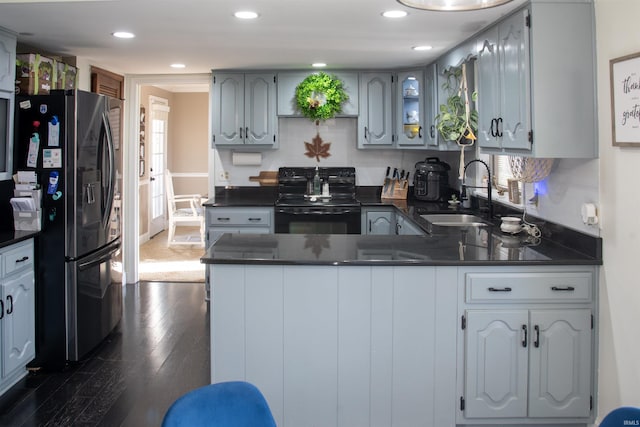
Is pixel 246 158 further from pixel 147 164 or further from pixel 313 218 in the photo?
pixel 147 164

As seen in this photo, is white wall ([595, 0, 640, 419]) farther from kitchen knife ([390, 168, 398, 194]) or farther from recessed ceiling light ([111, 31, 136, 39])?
kitchen knife ([390, 168, 398, 194])

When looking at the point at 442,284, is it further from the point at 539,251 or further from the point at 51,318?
the point at 51,318

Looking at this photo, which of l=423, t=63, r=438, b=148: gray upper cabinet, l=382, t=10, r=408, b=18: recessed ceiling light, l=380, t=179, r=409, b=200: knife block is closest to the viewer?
l=382, t=10, r=408, b=18: recessed ceiling light

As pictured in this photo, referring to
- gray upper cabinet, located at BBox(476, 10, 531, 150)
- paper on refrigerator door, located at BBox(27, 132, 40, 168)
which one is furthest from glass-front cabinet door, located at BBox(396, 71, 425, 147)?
paper on refrigerator door, located at BBox(27, 132, 40, 168)

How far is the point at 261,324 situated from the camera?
109 inches

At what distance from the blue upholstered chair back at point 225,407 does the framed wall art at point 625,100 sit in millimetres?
1934

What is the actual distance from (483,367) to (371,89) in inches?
130

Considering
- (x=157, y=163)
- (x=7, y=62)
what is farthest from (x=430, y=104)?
(x=157, y=163)

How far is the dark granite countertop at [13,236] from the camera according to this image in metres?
3.28

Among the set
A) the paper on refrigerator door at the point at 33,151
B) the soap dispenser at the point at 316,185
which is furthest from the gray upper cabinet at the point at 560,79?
the soap dispenser at the point at 316,185

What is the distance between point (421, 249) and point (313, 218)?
7.82 ft

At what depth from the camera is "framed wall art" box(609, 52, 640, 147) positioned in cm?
244

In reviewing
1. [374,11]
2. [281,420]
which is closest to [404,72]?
[374,11]

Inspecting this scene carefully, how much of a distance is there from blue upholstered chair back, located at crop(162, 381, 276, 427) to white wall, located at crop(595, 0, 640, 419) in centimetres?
183
